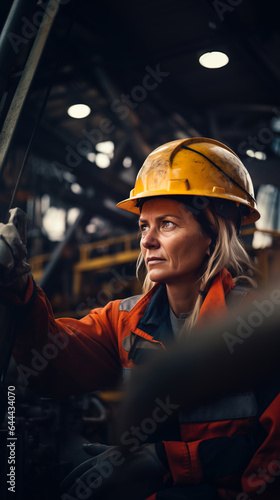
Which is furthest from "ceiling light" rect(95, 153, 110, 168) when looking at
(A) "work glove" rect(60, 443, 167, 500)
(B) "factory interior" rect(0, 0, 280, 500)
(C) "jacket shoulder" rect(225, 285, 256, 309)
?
(A) "work glove" rect(60, 443, 167, 500)

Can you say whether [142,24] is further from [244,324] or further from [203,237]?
[244,324]

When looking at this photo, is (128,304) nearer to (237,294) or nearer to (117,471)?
(237,294)

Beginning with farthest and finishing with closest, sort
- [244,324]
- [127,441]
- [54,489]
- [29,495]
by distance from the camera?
[54,489]
[29,495]
[127,441]
[244,324]

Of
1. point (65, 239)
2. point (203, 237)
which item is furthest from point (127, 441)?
point (65, 239)

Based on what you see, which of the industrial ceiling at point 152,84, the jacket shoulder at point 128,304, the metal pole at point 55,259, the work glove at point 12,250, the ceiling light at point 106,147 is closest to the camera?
the work glove at point 12,250

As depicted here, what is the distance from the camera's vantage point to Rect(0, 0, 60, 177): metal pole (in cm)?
199

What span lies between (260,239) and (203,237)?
482cm

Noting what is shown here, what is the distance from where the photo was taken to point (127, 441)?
184cm

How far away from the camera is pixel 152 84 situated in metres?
5.80

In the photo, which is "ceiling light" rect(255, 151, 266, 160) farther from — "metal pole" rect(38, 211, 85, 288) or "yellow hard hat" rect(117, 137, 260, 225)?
"yellow hard hat" rect(117, 137, 260, 225)

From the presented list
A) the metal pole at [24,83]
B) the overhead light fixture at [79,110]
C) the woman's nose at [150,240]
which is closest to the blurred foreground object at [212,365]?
the woman's nose at [150,240]

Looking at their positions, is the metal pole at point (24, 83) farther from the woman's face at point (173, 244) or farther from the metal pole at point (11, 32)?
the woman's face at point (173, 244)

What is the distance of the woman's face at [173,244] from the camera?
6.75 feet

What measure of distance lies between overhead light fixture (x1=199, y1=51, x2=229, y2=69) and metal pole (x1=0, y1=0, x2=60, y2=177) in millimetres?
3522
